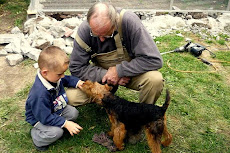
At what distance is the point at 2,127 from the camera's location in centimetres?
406

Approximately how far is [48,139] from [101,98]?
105 centimetres

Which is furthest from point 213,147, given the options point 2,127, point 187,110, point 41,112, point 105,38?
point 2,127

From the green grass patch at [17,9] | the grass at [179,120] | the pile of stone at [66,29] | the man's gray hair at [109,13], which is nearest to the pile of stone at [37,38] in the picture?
the pile of stone at [66,29]

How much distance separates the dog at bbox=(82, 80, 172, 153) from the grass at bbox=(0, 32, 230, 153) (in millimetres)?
385

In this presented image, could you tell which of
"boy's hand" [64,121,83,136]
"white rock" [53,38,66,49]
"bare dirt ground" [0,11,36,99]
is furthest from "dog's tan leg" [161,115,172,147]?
"white rock" [53,38,66,49]

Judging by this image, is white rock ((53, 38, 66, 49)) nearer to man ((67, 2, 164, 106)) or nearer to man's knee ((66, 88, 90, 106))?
man ((67, 2, 164, 106))

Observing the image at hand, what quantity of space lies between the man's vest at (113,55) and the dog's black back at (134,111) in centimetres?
73

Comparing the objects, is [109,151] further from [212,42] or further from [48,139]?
[212,42]

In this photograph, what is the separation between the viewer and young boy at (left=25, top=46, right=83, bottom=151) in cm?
321

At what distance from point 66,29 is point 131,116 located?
4.94 meters

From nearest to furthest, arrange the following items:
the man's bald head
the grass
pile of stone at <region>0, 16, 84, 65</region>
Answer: the man's bald head
the grass
pile of stone at <region>0, 16, 84, 65</region>

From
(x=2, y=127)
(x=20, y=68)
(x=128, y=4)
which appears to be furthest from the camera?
(x=128, y=4)

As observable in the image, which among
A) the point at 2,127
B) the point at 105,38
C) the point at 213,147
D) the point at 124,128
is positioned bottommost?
the point at 213,147

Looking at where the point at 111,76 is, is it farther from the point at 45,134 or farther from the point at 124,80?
the point at 45,134
